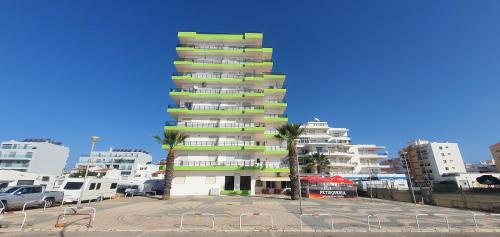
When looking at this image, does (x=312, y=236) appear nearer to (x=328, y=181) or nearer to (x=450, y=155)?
(x=328, y=181)

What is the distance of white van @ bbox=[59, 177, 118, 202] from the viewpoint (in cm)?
2192

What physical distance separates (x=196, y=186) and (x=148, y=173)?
61192mm

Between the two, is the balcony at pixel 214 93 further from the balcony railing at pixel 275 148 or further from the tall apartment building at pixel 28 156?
the tall apartment building at pixel 28 156

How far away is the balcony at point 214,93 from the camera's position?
3910 cm

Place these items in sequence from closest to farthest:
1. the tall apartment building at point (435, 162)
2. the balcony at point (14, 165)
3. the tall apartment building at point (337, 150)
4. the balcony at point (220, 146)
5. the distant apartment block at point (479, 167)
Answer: the balcony at point (220, 146)
the tall apartment building at point (337, 150)
the balcony at point (14, 165)
the tall apartment building at point (435, 162)
the distant apartment block at point (479, 167)

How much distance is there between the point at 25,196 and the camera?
17703mm

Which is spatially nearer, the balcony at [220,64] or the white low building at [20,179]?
the balcony at [220,64]

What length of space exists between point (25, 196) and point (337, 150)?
71250 millimetres

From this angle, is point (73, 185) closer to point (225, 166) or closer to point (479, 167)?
point (225, 166)

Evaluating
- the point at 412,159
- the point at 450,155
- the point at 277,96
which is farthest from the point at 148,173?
the point at 450,155

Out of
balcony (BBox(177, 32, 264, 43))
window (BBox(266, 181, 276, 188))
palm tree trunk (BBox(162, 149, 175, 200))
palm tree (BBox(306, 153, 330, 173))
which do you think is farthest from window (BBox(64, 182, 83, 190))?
palm tree (BBox(306, 153, 330, 173))

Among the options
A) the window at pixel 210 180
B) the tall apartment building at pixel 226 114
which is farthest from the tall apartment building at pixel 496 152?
the window at pixel 210 180

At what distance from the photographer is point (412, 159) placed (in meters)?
93.3

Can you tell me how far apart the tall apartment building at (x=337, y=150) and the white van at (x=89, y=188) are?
48744 mm
